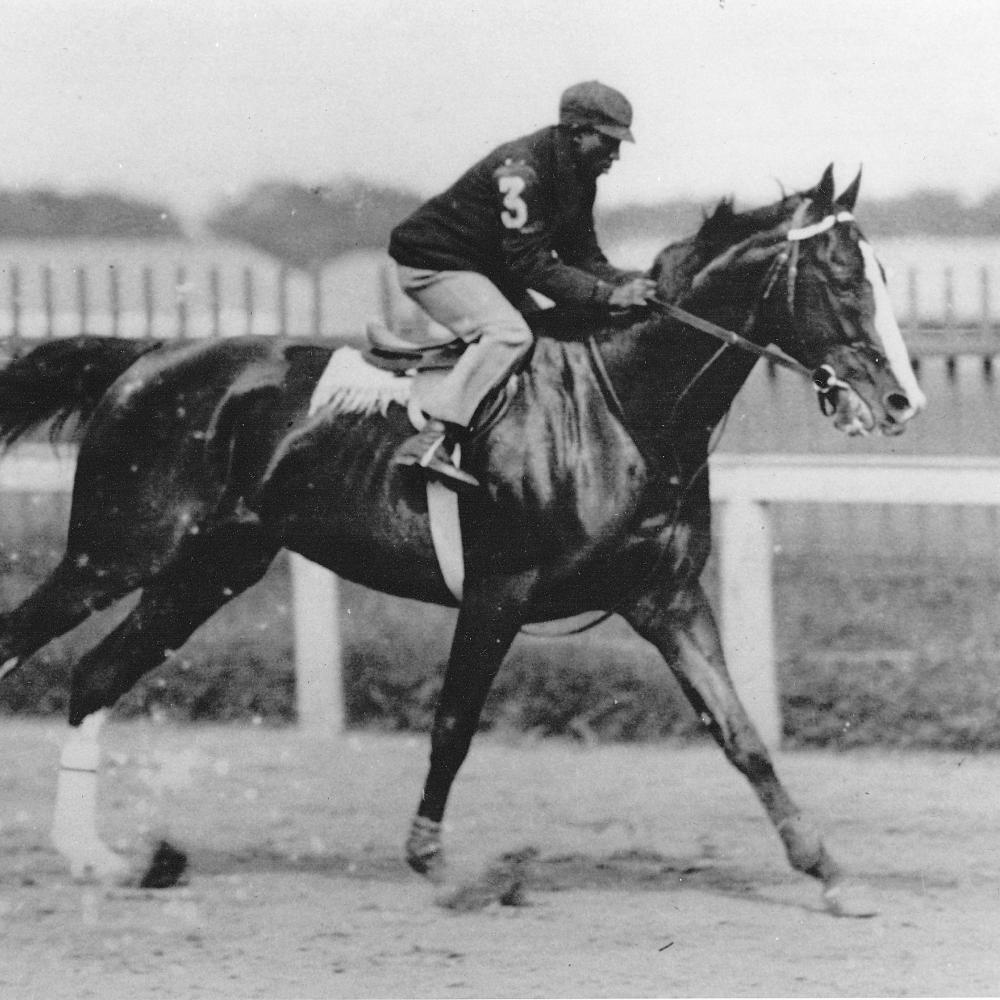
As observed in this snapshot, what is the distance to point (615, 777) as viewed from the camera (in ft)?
18.6

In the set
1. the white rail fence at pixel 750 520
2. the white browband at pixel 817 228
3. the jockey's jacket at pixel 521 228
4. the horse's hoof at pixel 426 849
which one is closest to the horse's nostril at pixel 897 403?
the white browband at pixel 817 228

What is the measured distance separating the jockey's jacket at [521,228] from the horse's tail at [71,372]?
1.09m

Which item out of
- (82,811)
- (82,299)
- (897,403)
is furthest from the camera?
(82,299)

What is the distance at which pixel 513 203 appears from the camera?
491 centimetres

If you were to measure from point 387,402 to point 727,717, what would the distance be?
4.88ft

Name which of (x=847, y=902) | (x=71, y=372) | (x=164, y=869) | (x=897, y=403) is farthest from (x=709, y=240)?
(x=164, y=869)

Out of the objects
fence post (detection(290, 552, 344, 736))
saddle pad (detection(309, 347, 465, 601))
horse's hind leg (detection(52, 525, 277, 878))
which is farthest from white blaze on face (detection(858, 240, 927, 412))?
fence post (detection(290, 552, 344, 736))

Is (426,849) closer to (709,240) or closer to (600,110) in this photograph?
(709,240)

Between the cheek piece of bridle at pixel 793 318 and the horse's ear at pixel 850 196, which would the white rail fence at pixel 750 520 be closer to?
the cheek piece of bridle at pixel 793 318

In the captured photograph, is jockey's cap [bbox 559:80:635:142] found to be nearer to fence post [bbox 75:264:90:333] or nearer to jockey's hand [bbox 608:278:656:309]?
jockey's hand [bbox 608:278:656:309]

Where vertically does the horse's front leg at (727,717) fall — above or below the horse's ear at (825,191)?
below

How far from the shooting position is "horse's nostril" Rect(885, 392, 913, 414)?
4785 millimetres

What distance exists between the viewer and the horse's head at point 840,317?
4805 millimetres

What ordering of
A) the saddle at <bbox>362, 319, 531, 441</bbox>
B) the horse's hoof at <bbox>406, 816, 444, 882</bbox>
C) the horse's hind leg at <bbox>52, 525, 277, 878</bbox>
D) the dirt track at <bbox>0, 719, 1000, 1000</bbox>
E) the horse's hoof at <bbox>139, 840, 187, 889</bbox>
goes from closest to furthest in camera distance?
the dirt track at <bbox>0, 719, 1000, 1000</bbox>, the saddle at <bbox>362, 319, 531, 441</bbox>, the horse's hoof at <bbox>406, 816, 444, 882</bbox>, the horse's hoof at <bbox>139, 840, 187, 889</bbox>, the horse's hind leg at <bbox>52, 525, 277, 878</bbox>
